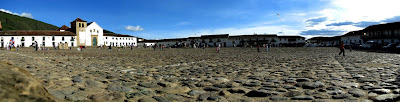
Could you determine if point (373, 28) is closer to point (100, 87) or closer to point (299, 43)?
point (299, 43)

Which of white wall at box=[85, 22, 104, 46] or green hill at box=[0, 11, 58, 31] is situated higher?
green hill at box=[0, 11, 58, 31]

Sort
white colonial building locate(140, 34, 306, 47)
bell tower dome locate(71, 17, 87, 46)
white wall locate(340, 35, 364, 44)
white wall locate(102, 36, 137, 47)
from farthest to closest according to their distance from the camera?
1. white wall locate(102, 36, 137, 47)
2. white colonial building locate(140, 34, 306, 47)
3. bell tower dome locate(71, 17, 87, 46)
4. white wall locate(340, 35, 364, 44)

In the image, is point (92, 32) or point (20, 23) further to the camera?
point (20, 23)

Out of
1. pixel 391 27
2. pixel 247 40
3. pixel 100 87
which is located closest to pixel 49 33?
pixel 247 40

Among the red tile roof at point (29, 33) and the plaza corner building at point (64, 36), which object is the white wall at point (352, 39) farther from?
the red tile roof at point (29, 33)

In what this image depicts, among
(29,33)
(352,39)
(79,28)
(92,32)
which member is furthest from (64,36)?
(352,39)

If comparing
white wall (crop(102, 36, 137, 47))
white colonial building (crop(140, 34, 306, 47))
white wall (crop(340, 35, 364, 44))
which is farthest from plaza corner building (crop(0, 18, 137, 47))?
white wall (crop(340, 35, 364, 44))

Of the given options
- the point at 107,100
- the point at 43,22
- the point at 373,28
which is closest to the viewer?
the point at 107,100

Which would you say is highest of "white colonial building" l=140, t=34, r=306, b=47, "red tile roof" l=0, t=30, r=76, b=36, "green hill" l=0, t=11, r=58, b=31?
"green hill" l=0, t=11, r=58, b=31

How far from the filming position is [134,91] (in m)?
3.78

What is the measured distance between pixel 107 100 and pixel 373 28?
72158 mm

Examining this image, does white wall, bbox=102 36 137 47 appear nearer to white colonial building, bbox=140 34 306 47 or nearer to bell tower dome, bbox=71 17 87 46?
bell tower dome, bbox=71 17 87 46

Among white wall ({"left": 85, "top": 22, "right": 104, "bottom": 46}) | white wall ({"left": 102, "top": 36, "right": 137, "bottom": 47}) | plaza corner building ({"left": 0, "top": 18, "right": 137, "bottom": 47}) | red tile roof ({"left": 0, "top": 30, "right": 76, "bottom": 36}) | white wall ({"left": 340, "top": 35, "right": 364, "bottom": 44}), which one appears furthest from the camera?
white wall ({"left": 102, "top": 36, "right": 137, "bottom": 47})

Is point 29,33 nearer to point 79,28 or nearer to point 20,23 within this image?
point 79,28
